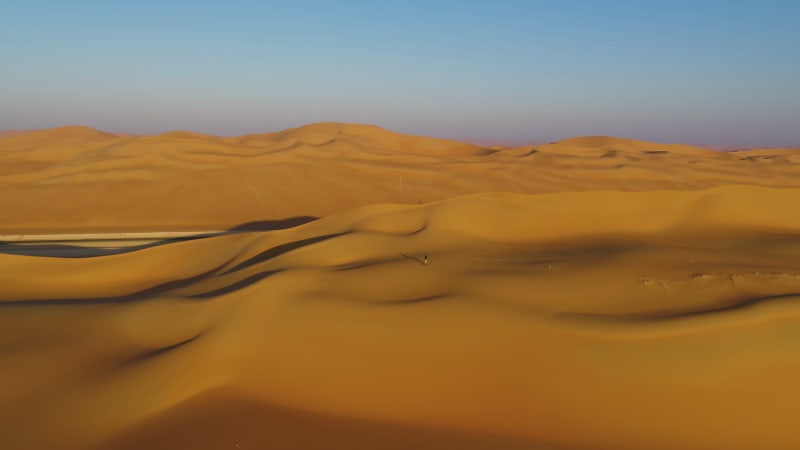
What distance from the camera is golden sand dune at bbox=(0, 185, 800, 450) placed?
12.9ft

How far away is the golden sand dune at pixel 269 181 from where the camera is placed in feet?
69.7

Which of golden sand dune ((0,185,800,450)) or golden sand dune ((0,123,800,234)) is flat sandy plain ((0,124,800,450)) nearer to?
golden sand dune ((0,185,800,450))

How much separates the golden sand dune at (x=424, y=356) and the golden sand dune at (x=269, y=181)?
536 inches

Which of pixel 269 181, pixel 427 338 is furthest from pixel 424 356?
pixel 269 181

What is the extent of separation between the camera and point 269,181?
26.2 metres

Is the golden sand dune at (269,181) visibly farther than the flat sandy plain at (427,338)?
Yes

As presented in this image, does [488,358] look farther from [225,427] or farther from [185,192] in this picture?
[185,192]

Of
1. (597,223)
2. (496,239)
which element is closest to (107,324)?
(496,239)

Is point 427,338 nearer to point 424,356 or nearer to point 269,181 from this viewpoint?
point 424,356

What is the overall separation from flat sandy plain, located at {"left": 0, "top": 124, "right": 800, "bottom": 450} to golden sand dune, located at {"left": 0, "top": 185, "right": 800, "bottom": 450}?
0.02 metres

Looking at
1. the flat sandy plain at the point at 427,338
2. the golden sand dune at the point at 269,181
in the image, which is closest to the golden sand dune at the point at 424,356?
the flat sandy plain at the point at 427,338

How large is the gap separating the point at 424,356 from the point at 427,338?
27 cm

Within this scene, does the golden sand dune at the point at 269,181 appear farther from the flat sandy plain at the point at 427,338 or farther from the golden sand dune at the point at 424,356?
the golden sand dune at the point at 424,356

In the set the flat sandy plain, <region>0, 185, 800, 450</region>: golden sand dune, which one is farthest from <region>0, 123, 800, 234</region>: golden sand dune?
<region>0, 185, 800, 450</region>: golden sand dune
